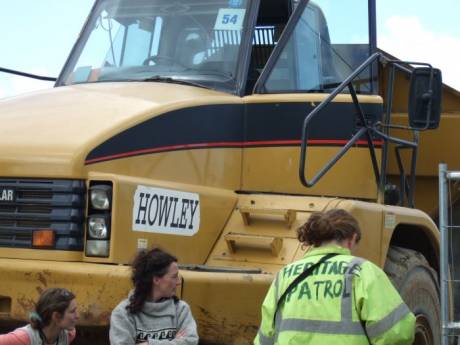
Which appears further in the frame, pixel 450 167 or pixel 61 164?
pixel 450 167

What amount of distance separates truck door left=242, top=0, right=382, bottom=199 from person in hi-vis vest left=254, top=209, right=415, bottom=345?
7.67ft

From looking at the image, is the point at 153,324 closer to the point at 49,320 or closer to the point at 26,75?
the point at 49,320

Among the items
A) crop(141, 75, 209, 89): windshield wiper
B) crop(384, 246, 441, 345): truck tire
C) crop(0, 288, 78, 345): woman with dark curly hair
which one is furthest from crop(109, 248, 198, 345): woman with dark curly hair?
crop(384, 246, 441, 345): truck tire

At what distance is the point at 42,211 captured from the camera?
19.1 ft

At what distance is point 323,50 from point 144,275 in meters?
3.07

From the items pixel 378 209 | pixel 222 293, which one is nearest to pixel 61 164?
pixel 222 293

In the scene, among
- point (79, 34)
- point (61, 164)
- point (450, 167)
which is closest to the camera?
point (61, 164)

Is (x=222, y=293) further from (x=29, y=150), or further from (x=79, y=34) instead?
(x=79, y=34)

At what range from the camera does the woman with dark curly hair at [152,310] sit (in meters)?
5.01

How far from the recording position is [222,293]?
5770mm

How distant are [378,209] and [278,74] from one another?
120cm

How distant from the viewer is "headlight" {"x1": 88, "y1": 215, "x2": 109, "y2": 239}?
5699 millimetres

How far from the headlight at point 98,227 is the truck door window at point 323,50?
181cm

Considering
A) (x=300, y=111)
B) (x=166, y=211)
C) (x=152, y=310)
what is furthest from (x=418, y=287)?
(x=152, y=310)
